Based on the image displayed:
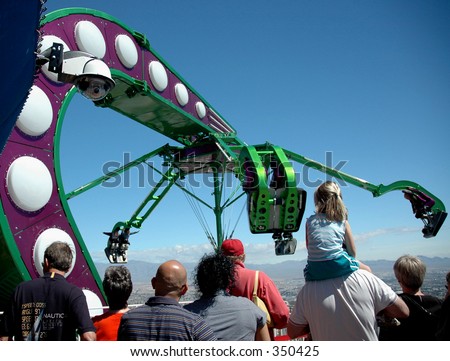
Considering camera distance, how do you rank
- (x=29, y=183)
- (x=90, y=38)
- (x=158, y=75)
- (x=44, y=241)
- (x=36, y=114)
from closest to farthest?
(x=29, y=183), (x=44, y=241), (x=36, y=114), (x=90, y=38), (x=158, y=75)

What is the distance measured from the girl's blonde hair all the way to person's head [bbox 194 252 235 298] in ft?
2.32

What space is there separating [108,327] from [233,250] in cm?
106

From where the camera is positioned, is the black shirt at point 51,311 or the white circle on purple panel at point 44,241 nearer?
the black shirt at point 51,311

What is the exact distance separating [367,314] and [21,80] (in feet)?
7.83

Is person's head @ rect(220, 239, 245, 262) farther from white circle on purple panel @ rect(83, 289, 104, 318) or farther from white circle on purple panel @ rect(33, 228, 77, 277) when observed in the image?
white circle on purple panel @ rect(83, 289, 104, 318)

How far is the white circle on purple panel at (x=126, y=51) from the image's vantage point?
8.35 m

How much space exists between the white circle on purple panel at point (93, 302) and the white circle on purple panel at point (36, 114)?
2.43m

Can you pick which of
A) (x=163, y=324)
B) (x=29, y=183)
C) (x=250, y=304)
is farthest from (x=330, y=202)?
(x=29, y=183)

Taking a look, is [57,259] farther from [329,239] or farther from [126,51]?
[126,51]

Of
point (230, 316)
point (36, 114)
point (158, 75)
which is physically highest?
point (158, 75)

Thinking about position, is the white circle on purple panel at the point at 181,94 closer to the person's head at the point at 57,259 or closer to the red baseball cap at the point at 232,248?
the red baseball cap at the point at 232,248

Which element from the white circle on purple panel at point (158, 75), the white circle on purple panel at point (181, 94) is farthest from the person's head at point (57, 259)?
the white circle on purple panel at point (181, 94)

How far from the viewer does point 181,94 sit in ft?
36.7

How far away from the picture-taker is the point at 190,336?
217cm
